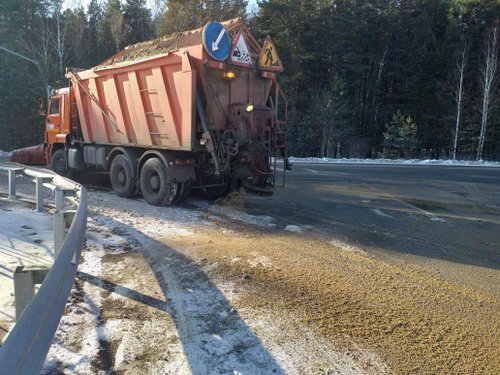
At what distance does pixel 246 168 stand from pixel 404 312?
515 cm

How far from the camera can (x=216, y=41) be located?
804 centimetres

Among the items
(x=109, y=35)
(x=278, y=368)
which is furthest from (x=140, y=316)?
(x=109, y=35)

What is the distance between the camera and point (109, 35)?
116 feet

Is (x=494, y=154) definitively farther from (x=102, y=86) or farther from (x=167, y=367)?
(x=167, y=367)

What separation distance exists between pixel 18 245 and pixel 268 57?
6.18m

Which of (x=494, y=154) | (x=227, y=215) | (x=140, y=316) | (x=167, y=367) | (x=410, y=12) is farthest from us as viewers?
(x=410, y=12)

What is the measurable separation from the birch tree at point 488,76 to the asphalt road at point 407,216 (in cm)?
1945

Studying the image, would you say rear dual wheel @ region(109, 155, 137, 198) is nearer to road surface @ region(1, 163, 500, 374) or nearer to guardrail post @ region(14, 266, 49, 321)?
road surface @ region(1, 163, 500, 374)

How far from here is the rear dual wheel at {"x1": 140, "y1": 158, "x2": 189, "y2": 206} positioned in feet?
29.5

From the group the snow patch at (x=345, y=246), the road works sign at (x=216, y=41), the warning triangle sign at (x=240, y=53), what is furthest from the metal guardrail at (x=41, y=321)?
the warning triangle sign at (x=240, y=53)

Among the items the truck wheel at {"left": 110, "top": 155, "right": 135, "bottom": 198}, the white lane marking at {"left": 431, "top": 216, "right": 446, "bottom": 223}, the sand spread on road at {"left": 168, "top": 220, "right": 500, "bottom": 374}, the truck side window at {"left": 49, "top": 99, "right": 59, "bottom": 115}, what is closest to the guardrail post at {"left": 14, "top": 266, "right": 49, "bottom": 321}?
the sand spread on road at {"left": 168, "top": 220, "right": 500, "bottom": 374}

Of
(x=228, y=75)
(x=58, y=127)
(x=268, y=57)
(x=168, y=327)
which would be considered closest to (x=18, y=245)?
(x=168, y=327)

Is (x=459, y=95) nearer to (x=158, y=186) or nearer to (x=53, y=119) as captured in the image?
(x=53, y=119)

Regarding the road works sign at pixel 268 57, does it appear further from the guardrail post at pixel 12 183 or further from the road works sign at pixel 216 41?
the guardrail post at pixel 12 183
